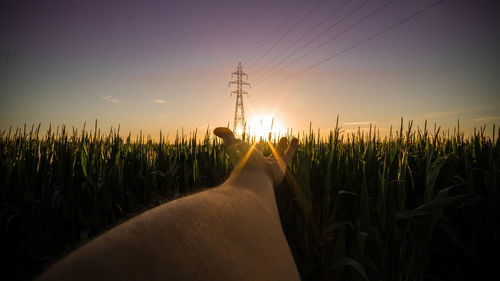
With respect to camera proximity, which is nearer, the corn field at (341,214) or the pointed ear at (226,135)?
the corn field at (341,214)

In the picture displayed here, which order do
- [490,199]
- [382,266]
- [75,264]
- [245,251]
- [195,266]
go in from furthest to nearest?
[490,199] < [382,266] < [245,251] < [195,266] < [75,264]

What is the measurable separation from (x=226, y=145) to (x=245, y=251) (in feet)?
4.14

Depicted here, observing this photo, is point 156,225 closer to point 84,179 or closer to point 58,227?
point 58,227

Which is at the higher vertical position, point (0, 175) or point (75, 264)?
point (75, 264)

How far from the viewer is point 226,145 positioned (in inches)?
74.5

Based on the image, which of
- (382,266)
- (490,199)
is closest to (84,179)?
(382,266)

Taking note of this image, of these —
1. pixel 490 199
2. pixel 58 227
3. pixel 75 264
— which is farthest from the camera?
pixel 58 227

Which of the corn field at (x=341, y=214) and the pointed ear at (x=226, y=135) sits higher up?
the pointed ear at (x=226, y=135)

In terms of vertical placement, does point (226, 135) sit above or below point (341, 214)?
above

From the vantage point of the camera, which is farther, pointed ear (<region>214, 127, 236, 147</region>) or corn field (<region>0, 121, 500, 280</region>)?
pointed ear (<region>214, 127, 236, 147</region>)

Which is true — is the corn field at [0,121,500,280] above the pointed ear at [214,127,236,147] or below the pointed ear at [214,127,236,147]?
below

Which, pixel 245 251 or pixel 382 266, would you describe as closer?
pixel 245 251

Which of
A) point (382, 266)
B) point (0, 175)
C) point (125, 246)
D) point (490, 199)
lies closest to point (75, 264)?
point (125, 246)

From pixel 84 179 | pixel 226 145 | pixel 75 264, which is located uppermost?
pixel 226 145
